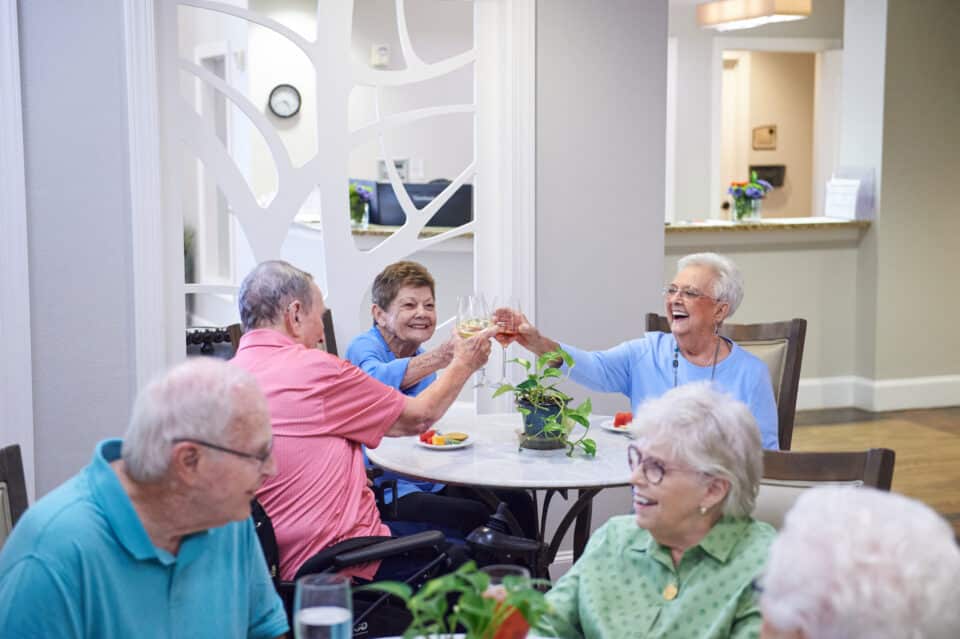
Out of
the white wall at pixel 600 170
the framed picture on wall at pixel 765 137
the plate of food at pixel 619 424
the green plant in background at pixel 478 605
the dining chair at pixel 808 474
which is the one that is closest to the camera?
the green plant in background at pixel 478 605

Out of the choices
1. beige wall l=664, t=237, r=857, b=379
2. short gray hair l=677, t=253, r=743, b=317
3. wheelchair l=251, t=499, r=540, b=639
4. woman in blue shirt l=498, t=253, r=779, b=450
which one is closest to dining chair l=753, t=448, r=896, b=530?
wheelchair l=251, t=499, r=540, b=639

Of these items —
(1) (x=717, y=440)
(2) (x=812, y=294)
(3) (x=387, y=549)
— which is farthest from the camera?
(2) (x=812, y=294)

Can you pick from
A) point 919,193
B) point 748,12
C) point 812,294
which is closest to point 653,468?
point 812,294

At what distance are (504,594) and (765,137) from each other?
10.6 metres

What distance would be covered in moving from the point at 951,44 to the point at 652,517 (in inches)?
242

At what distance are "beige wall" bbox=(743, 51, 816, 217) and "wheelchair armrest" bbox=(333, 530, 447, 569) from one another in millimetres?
9465

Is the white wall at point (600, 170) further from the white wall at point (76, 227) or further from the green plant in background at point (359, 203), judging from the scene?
the green plant in background at point (359, 203)

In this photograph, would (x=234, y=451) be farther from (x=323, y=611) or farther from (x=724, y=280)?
(x=724, y=280)

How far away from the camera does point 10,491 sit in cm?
213

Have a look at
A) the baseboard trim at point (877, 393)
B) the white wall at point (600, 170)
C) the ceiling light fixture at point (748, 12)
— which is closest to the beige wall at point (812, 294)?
the baseboard trim at point (877, 393)

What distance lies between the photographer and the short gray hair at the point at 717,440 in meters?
1.91

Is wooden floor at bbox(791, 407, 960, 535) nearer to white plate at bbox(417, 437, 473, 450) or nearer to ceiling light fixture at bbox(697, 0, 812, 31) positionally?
white plate at bbox(417, 437, 473, 450)

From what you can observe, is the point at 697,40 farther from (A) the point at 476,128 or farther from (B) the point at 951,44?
(A) the point at 476,128

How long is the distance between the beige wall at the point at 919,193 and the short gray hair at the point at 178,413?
6.17 m
